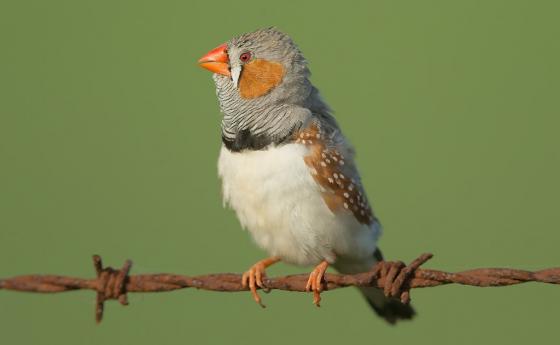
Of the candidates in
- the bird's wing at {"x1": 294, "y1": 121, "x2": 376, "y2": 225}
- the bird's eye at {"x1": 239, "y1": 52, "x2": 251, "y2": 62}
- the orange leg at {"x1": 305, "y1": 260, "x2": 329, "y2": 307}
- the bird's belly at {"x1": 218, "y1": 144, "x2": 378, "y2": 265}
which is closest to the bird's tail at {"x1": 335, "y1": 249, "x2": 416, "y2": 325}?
the bird's belly at {"x1": 218, "y1": 144, "x2": 378, "y2": 265}

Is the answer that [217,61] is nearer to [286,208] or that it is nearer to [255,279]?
[286,208]

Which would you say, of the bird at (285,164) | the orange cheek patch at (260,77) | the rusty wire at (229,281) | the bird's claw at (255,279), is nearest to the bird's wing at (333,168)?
the bird at (285,164)

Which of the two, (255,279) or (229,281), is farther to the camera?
(255,279)

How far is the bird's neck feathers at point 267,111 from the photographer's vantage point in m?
4.04

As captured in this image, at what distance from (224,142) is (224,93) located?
1.10ft

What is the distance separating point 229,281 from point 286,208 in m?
0.97

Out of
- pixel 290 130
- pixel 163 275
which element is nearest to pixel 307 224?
pixel 290 130

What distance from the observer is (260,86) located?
432 cm

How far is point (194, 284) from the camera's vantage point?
3059 mm

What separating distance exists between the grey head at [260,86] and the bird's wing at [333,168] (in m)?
0.09

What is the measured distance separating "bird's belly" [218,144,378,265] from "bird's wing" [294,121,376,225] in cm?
4

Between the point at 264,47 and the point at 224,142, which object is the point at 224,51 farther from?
the point at 224,142

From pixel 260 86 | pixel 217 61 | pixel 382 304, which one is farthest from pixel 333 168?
pixel 382 304

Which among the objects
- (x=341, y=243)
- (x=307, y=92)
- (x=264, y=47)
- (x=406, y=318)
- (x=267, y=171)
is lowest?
(x=406, y=318)
